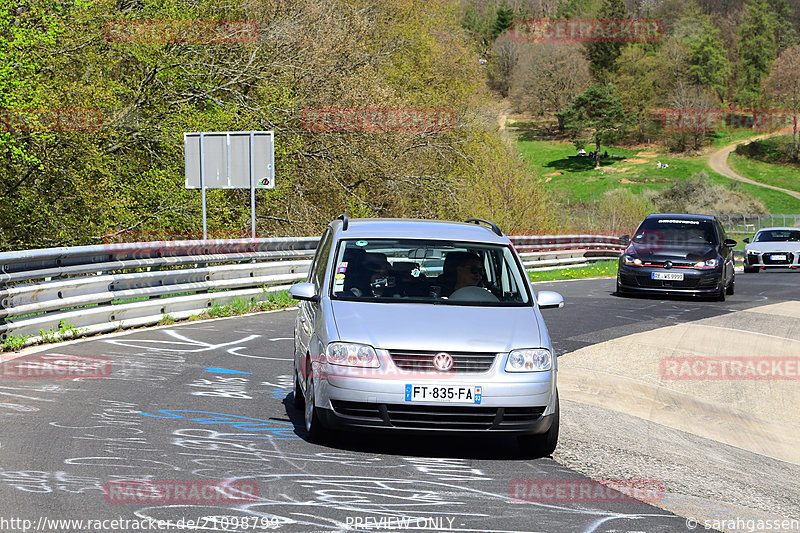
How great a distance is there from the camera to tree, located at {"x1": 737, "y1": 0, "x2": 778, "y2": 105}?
152650mm

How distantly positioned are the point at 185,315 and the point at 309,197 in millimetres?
15205

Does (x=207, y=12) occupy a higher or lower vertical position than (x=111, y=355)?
higher

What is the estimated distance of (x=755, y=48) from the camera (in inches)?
6206

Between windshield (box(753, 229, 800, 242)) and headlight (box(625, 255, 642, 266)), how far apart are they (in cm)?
1563

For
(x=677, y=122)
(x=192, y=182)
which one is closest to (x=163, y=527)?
(x=192, y=182)

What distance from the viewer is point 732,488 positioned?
20.6 feet

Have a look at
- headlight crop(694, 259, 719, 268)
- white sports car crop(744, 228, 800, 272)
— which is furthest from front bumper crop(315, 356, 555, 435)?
white sports car crop(744, 228, 800, 272)

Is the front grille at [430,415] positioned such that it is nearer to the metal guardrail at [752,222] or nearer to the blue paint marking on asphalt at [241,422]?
the blue paint marking on asphalt at [241,422]

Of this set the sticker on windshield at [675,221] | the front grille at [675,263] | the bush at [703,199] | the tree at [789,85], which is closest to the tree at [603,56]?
the tree at [789,85]

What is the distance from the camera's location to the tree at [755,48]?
15265cm

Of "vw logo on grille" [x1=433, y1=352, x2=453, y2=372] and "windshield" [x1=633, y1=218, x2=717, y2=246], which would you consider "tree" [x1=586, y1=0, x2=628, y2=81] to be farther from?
"vw logo on grille" [x1=433, y1=352, x2=453, y2=372]

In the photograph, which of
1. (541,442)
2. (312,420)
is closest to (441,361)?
(541,442)

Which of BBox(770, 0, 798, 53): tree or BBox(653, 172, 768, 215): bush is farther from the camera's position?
BBox(770, 0, 798, 53): tree

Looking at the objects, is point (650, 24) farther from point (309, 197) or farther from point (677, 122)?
point (309, 197)
